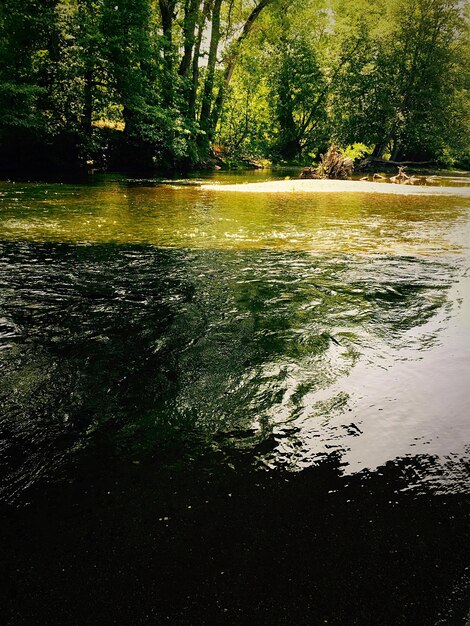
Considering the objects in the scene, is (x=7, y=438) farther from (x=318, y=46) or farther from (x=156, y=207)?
(x=318, y=46)

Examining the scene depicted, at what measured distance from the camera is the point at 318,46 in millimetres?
37156

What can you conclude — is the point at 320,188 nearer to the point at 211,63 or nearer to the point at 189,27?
the point at 189,27

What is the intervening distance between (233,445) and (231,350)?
107 cm

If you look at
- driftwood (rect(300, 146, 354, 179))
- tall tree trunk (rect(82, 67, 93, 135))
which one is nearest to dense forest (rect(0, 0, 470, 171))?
tall tree trunk (rect(82, 67, 93, 135))

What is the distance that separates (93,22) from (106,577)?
20716 millimetres

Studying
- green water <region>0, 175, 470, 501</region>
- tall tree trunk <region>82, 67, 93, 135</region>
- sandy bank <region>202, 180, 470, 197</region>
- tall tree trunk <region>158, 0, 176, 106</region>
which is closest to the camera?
green water <region>0, 175, 470, 501</region>

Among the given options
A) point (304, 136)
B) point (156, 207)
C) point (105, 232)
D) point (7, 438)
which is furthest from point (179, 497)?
point (304, 136)

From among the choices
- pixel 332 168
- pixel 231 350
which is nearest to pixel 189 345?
pixel 231 350

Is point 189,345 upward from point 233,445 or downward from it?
upward

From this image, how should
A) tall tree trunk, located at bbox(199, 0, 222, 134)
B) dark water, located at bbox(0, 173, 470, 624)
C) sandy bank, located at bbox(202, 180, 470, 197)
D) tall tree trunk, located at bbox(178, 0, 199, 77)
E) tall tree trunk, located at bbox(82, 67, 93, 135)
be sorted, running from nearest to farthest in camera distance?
1. dark water, located at bbox(0, 173, 470, 624)
2. sandy bank, located at bbox(202, 180, 470, 197)
3. tall tree trunk, located at bbox(82, 67, 93, 135)
4. tall tree trunk, located at bbox(178, 0, 199, 77)
5. tall tree trunk, located at bbox(199, 0, 222, 134)

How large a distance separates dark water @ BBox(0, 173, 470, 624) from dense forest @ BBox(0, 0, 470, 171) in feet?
50.1

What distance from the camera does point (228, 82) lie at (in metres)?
29.6

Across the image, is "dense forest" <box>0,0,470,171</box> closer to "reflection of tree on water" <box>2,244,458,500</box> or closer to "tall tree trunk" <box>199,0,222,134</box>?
"tall tree trunk" <box>199,0,222,134</box>

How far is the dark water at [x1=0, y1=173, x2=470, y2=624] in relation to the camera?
1.33 meters
